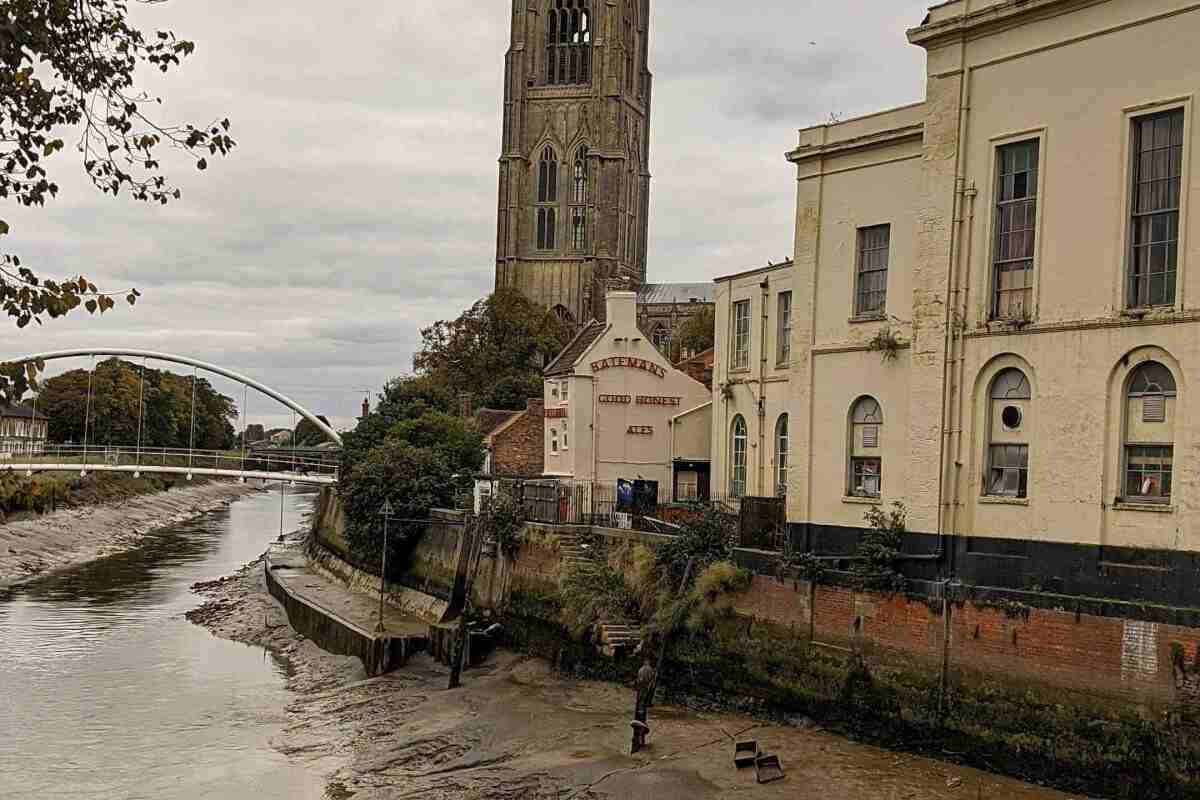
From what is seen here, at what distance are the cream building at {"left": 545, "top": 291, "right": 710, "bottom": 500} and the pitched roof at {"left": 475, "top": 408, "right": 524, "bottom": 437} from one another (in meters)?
11.4

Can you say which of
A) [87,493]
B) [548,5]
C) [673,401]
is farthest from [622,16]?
[673,401]

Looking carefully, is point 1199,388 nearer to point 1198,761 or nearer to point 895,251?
point 1198,761

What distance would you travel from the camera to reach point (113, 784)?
24375 mm

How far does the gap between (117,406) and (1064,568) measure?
10810 centimetres

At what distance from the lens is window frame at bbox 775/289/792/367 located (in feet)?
115

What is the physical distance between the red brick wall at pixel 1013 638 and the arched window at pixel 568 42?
103740 mm

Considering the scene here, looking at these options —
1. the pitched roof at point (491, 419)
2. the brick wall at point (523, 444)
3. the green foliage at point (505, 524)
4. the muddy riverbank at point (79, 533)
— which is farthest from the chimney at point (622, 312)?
the muddy riverbank at point (79, 533)

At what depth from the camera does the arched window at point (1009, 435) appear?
2211 centimetres

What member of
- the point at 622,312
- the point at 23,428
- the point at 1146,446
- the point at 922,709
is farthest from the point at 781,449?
the point at 23,428

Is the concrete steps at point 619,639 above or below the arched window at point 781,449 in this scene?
below

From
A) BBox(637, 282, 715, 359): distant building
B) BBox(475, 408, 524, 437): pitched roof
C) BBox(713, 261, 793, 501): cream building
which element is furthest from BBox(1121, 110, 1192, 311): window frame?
BBox(637, 282, 715, 359): distant building

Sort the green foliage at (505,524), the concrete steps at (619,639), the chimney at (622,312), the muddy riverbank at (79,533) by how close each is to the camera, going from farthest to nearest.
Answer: the muddy riverbank at (79,533) < the chimney at (622,312) < the green foliage at (505,524) < the concrete steps at (619,639)

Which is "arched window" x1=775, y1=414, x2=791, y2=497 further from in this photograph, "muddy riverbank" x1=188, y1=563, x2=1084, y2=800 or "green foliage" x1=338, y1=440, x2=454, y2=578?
"green foliage" x1=338, y1=440, x2=454, y2=578

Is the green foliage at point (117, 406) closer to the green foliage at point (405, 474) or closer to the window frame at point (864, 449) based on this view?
the green foliage at point (405, 474)
